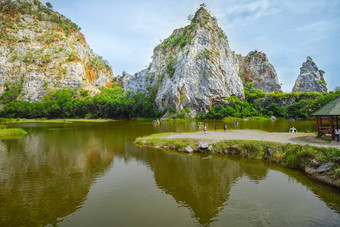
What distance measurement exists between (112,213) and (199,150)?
45.4 feet

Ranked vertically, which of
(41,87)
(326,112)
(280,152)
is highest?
(41,87)

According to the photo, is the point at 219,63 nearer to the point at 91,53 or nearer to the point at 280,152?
the point at 280,152

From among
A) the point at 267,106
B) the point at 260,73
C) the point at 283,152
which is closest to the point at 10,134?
the point at 283,152

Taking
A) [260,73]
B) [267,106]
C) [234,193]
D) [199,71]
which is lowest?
[234,193]

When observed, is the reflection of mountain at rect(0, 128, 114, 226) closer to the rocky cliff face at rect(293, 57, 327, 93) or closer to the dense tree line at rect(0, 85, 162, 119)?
the dense tree line at rect(0, 85, 162, 119)

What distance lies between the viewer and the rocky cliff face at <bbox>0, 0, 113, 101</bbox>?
112375 millimetres

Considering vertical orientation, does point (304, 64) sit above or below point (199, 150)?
above

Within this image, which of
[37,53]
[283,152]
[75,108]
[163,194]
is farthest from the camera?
[37,53]

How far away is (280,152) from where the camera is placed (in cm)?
1775

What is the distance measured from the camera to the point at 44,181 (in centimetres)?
1448

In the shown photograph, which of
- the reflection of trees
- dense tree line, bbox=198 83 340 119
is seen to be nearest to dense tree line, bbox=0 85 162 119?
dense tree line, bbox=198 83 340 119

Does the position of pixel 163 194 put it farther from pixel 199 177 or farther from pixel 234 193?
pixel 234 193

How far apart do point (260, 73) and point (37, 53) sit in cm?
14181

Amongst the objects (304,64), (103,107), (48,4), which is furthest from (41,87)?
(304,64)
